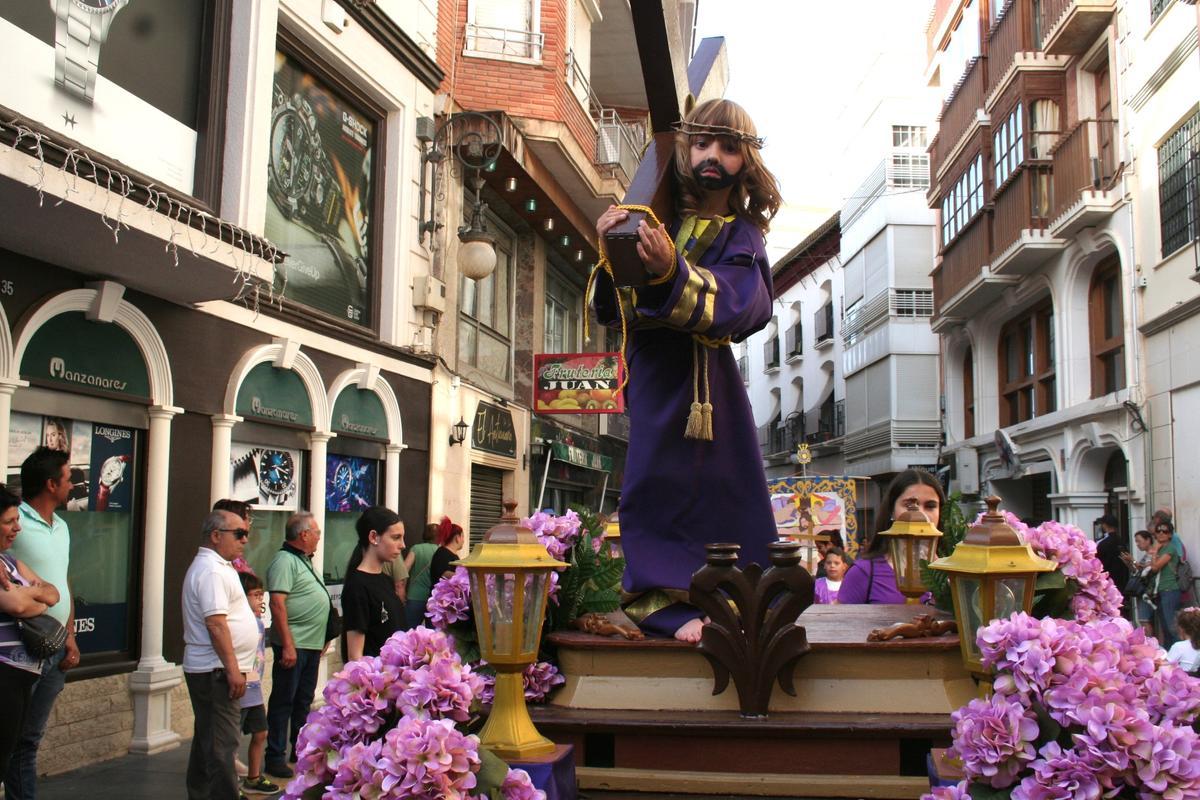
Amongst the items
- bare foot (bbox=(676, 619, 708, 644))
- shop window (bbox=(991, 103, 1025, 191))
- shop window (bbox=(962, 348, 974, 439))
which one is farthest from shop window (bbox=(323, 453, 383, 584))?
shop window (bbox=(962, 348, 974, 439))

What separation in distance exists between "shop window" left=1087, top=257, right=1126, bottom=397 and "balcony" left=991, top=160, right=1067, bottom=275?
0.86 m

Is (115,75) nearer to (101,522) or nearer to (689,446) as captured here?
(101,522)

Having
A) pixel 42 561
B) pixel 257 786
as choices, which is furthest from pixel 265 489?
pixel 42 561

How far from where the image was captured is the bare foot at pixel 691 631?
2855mm

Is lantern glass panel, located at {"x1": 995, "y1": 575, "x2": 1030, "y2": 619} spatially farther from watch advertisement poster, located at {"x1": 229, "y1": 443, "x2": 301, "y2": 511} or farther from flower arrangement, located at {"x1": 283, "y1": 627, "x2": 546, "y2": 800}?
watch advertisement poster, located at {"x1": 229, "y1": 443, "x2": 301, "y2": 511}

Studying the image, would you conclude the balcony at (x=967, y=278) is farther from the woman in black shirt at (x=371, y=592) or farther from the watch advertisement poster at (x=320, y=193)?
the woman in black shirt at (x=371, y=592)

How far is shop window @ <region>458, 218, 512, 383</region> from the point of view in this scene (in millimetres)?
15156

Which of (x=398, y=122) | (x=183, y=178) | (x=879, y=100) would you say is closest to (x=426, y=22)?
(x=398, y=122)

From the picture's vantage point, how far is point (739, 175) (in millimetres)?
3396

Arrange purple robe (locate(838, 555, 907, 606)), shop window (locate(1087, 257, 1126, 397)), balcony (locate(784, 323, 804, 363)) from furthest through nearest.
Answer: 1. balcony (locate(784, 323, 804, 363))
2. shop window (locate(1087, 257, 1126, 397))
3. purple robe (locate(838, 555, 907, 606))

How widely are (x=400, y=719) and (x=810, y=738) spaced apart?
1.00m

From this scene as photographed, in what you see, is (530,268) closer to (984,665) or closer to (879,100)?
(984,665)

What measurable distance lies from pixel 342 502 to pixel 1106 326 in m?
12.4

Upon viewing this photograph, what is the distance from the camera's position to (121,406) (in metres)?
8.23
